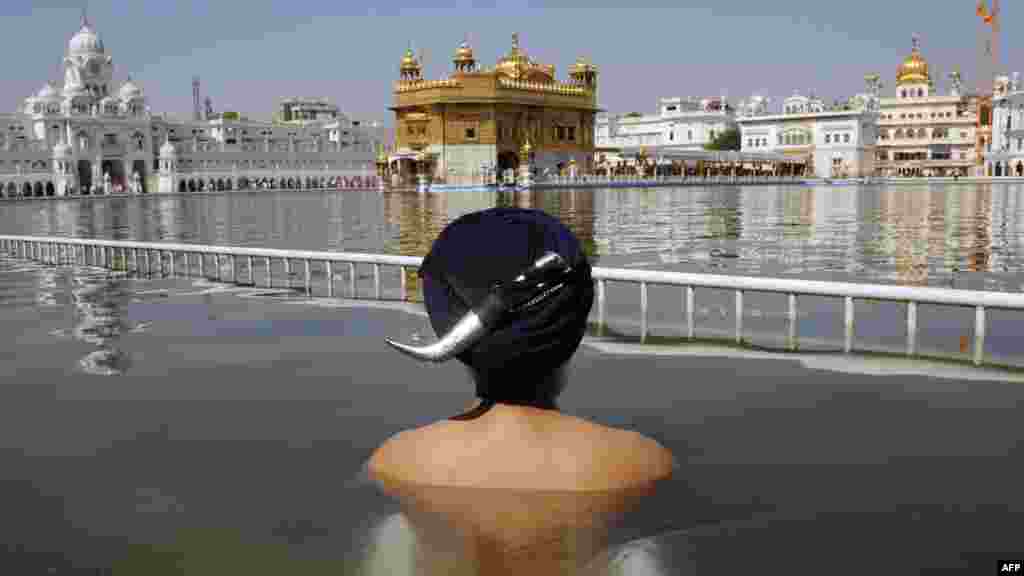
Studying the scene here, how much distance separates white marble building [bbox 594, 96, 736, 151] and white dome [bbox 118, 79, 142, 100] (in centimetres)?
5649

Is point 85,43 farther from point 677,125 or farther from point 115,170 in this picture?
point 677,125

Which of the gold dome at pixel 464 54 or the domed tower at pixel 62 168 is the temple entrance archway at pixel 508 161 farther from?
the domed tower at pixel 62 168

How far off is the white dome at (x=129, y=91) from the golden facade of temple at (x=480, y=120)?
41.1 metres

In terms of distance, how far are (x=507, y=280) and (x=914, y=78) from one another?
12135 centimetres

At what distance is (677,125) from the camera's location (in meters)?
134

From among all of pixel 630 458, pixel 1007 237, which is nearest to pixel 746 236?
pixel 1007 237

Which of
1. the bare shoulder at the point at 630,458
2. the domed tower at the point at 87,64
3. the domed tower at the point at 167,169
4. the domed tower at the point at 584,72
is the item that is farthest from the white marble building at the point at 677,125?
the bare shoulder at the point at 630,458

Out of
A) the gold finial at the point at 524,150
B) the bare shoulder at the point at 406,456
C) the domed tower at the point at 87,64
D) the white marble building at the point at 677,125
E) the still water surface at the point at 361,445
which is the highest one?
the domed tower at the point at 87,64

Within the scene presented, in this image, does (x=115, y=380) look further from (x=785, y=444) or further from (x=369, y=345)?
(x=785, y=444)

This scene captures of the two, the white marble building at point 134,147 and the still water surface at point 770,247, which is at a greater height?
the white marble building at point 134,147

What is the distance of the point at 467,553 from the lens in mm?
4309

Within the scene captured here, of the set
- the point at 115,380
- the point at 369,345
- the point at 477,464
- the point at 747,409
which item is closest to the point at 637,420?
the point at 747,409

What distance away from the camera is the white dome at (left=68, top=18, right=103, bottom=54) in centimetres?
11275

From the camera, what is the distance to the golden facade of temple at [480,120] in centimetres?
8281
